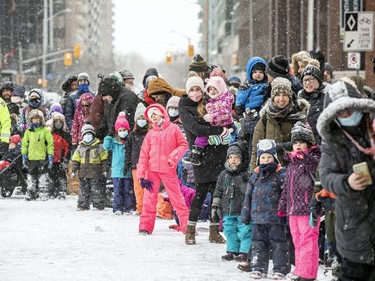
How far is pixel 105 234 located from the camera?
13.7 metres

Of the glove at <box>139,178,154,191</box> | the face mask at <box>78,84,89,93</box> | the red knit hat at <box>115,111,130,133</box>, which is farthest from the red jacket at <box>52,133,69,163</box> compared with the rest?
the glove at <box>139,178,154,191</box>

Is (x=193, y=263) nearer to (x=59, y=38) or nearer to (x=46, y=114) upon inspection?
(x=46, y=114)

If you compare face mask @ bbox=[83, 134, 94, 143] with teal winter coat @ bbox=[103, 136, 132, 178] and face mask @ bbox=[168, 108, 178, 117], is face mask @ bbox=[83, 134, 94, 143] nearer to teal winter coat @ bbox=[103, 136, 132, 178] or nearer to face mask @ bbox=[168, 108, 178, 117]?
teal winter coat @ bbox=[103, 136, 132, 178]

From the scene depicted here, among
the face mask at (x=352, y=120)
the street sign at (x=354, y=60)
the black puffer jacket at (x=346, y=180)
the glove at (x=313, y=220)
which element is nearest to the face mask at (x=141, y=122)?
the street sign at (x=354, y=60)

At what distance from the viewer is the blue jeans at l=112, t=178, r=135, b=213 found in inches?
666

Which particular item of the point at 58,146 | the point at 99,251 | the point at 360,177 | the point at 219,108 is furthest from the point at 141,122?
the point at 360,177

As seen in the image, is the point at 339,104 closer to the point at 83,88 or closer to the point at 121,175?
the point at 121,175

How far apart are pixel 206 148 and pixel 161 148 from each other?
0.90 meters

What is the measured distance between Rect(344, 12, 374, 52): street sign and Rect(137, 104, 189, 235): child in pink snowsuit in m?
6.46

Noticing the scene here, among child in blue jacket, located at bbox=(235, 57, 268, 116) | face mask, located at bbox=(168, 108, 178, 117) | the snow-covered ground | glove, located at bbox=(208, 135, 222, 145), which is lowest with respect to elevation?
the snow-covered ground

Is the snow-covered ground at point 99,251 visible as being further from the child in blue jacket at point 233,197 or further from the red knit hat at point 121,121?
the red knit hat at point 121,121

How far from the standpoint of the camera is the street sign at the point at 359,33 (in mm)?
19031

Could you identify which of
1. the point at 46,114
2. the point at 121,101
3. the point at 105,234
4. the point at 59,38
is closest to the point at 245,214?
the point at 105,234

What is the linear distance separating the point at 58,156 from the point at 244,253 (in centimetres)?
983
